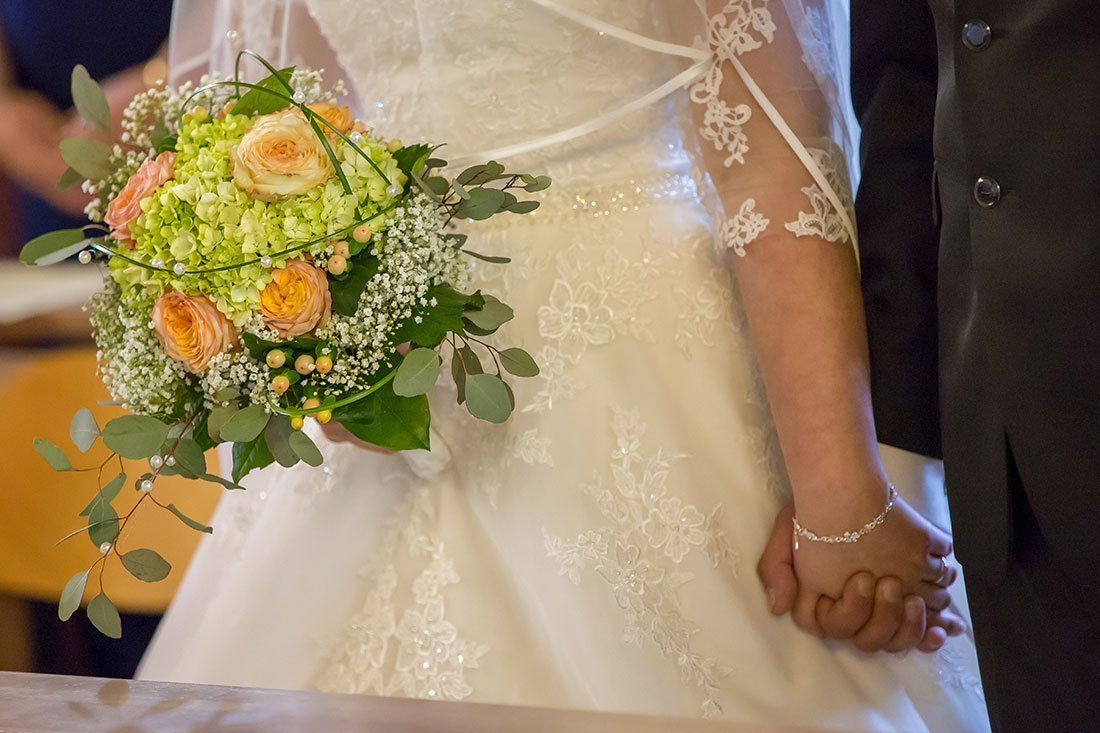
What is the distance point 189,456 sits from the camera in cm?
70

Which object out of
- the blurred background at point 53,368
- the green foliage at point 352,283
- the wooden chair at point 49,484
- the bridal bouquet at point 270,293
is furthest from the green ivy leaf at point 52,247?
the wooden chair at point 49,484


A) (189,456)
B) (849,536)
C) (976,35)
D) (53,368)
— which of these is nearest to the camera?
(976,35)

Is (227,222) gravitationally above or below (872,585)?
above

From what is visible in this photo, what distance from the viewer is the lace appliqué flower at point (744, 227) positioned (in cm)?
84

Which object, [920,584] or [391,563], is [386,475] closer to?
[391,563]

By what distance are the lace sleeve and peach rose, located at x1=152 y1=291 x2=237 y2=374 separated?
492mm

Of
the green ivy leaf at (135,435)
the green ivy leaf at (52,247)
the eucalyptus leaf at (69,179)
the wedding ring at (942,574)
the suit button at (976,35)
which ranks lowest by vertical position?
the wedding ring at (942,574)

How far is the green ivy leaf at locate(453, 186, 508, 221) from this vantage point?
0.71 m

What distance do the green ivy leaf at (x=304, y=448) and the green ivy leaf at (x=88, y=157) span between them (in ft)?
1.06

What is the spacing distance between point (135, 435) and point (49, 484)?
6.48ft

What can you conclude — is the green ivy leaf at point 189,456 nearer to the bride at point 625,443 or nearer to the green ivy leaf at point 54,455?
the green ivy leaf at point 54,455

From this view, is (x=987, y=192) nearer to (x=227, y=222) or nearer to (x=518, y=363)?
(x=518, y=363)

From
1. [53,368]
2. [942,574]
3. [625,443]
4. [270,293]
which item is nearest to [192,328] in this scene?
[270,293]

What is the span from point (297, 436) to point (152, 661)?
45cm
